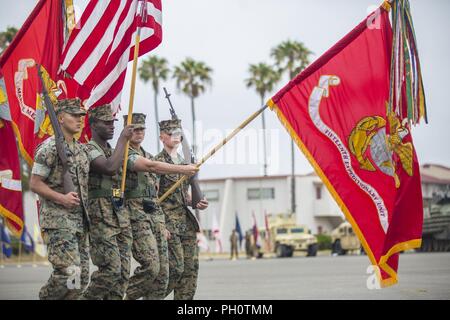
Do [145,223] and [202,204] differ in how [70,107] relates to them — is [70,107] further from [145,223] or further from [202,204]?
[202,204]

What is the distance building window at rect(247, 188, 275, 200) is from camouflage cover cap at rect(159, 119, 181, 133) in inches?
2504

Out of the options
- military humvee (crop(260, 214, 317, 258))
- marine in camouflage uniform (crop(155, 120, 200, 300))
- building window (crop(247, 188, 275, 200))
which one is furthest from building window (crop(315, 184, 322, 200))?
marine in camouflage uniform (crop(155, 120, 200, 300))

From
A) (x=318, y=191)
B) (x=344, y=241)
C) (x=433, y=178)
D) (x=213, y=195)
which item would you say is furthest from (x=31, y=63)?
(x=433, y=178)

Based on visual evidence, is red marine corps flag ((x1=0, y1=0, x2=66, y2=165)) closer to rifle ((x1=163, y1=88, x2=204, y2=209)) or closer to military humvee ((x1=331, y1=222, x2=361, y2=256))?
rifle ((x1=163, y1=88, x2=204, y2=209))

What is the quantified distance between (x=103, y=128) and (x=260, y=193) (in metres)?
65.3

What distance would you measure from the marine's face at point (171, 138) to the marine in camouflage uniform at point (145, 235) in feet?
2.63

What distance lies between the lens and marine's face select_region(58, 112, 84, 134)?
909 centimetres

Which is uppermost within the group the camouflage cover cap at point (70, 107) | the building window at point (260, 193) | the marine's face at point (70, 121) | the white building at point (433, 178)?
the white building at point (433, 178)

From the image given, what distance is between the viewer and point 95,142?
9836 mm

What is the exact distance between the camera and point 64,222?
862 cm

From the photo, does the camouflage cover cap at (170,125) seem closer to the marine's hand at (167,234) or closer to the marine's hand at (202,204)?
the marine's hand at (202,204)

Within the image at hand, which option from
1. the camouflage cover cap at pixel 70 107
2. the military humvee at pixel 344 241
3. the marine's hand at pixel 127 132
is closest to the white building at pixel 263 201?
the military humvee at pixel 344 241

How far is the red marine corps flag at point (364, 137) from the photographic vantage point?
962cm
